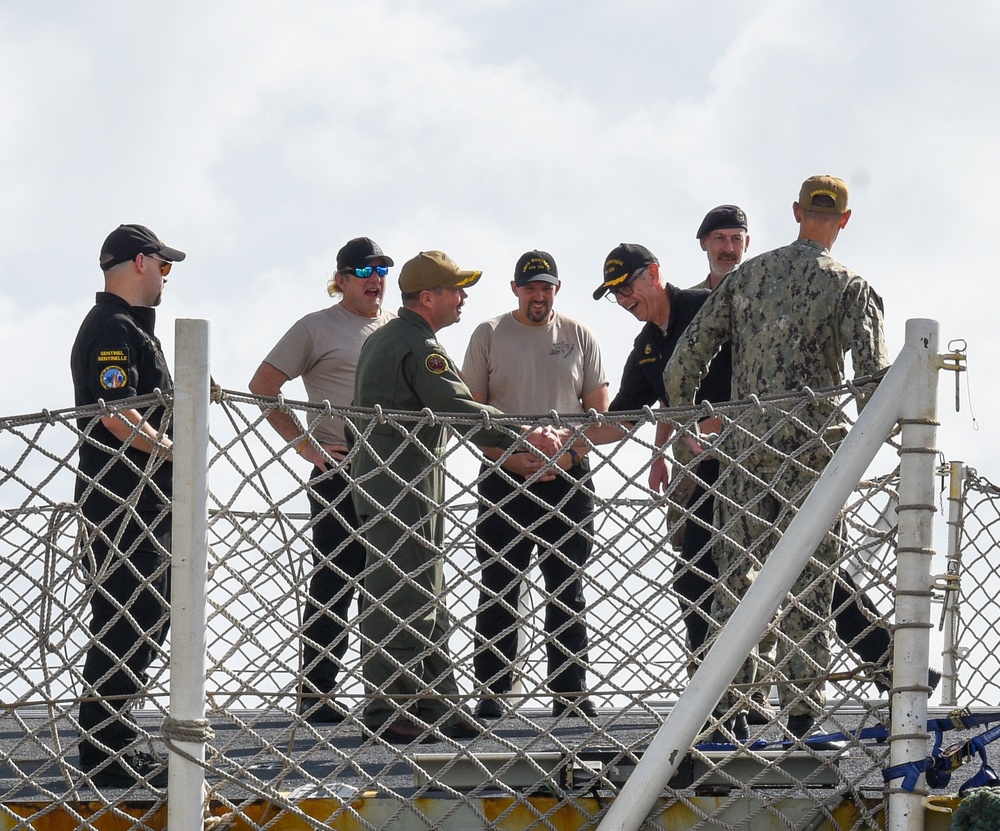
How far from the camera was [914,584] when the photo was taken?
3.43 metres

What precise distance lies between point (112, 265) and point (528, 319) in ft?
5.97

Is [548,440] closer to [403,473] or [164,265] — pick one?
[403,473]

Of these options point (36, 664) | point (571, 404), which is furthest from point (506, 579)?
point (36, 664)

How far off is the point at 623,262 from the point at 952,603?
2.69 m

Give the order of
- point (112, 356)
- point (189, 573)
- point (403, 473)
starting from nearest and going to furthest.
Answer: point (189, 573)
point (112, 356)
point (403, 473)

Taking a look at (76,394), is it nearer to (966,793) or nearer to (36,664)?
(36,664)

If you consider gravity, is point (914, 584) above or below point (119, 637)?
above

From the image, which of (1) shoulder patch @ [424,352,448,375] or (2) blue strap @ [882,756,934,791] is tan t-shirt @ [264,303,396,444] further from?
(2) blue strap @ [882,756,934,791]

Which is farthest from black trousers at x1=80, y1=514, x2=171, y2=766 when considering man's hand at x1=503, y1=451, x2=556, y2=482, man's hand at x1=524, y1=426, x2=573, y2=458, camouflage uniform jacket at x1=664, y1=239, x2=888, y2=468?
camouflage uniform jacket at x1=664, y1=239, x2=888, y2=468

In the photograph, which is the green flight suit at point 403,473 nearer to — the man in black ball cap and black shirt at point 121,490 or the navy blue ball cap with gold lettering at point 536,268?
the man in black ball cap and black shirt at point 121,490

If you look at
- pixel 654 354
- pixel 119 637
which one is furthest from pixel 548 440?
pixel 119 637

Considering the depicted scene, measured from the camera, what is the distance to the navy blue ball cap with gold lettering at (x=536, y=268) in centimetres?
557

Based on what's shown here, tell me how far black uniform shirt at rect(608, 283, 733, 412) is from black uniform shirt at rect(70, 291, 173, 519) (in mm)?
1658

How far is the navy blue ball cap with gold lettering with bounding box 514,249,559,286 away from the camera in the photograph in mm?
A: 5570
